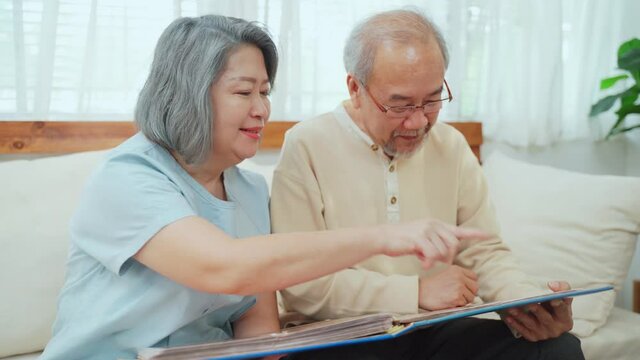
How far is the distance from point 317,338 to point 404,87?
662 mm

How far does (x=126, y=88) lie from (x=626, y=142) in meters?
2.24

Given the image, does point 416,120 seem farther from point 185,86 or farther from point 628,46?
point 628,46

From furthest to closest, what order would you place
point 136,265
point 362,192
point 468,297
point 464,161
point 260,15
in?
point 260,15 < point 464,161 < point 362,192 < point 468,297 < point 136,265

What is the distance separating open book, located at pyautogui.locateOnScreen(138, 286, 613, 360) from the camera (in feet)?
3.06

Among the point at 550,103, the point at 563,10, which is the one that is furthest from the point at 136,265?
the point at 563,10

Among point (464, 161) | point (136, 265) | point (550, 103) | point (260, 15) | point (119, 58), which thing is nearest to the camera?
point (136, 265)

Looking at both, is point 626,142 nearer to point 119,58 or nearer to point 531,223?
point 531,223

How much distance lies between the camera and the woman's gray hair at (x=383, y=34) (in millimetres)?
1456

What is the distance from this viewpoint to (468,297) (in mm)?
1402

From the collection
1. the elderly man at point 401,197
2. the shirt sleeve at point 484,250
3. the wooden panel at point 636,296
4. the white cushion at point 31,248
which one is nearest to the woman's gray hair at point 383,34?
the elderly man at point 401,197

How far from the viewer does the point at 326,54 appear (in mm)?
2420

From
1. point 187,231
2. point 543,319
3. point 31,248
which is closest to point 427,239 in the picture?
point 187,231

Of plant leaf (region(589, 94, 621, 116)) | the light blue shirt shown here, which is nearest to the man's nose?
the light blue shirt

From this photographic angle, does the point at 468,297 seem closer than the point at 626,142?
Yes
